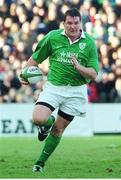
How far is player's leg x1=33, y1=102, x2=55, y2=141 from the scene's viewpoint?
29.7 feet

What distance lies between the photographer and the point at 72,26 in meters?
9.16

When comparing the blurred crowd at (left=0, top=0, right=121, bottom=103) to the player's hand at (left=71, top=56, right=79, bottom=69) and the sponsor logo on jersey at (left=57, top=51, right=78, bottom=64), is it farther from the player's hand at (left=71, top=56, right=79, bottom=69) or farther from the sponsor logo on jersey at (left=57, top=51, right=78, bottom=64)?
the player's hand at (left=71, top=56, right=79, bottom=69)

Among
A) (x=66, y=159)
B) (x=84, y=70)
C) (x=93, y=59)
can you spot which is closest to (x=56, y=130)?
(x=84, y=70)

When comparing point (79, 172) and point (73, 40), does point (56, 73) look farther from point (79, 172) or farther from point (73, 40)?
point (79, 172)

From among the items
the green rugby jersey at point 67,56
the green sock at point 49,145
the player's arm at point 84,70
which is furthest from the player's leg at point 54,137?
the player's arm at point 84,70

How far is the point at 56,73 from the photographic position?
948 centimetres

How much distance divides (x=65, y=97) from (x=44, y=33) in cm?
1237

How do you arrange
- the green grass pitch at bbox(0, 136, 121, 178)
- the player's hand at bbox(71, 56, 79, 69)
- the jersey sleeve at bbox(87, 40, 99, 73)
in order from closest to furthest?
1. the player's hand at bbox(71, 56, 79, 69)
2. the green grass pitch at bbox(0, 136, 121, 178)
3. the jersey sleeve at bbox(87, 40, 99, 73)

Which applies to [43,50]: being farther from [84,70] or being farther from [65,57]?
[84,70]

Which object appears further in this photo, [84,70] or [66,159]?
[66,159]

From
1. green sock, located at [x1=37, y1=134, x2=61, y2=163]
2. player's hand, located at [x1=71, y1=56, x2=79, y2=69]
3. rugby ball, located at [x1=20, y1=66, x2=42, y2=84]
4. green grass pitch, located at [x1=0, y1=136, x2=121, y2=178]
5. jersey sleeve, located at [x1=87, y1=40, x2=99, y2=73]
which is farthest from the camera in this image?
rugby ball, located at [x1=20, y1=66, x2=42, y2=84]

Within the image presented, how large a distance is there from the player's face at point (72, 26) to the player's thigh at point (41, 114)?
1118 mm

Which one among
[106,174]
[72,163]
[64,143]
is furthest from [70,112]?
[64,143]

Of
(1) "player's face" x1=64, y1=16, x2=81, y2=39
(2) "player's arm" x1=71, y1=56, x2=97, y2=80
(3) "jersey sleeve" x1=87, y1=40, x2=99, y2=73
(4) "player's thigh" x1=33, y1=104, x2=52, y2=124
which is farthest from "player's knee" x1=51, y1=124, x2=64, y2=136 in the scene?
(1) "player's face" x1=64, y1=16, x2=81, y2=39
